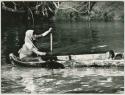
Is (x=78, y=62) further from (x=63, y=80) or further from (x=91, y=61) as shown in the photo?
(x=63, y=80)

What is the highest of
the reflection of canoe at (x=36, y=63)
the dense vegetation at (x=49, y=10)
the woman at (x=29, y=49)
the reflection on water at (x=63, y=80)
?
the dense vegetation at (x=49, y=10)

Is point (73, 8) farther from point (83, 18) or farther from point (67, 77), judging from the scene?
point (67, 77)

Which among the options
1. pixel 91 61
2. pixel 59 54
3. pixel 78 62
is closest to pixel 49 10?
pixel 59 54

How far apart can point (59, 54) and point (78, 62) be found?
29.8 inches

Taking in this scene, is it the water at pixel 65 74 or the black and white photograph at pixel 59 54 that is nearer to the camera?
the water at pixel 65 74

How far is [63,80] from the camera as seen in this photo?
8.10 meters

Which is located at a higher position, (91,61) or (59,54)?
(59,54)

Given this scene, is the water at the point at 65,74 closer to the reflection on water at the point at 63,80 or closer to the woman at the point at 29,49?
the reflection on water at the point at 63,80

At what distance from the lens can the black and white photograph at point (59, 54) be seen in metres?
7.76

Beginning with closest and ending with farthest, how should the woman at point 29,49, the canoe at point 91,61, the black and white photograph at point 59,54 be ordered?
the black and white photograph at point 59,54, the canoe at point 91,61, the woman at point 29,49

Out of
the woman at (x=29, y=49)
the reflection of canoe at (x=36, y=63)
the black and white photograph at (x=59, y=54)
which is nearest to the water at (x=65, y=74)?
the black and white photograph at (x=59, y=54)

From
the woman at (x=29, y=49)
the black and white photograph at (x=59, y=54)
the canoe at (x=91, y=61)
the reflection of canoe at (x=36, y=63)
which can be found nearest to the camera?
the black and white photograph at (x=59, y=54)

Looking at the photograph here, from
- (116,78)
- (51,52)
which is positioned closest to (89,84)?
(116,78)

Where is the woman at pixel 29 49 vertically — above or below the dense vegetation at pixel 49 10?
below
